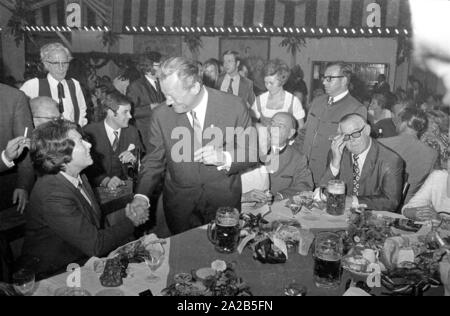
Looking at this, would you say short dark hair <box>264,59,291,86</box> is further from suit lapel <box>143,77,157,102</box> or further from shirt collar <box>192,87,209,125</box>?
shirt collar <box>192,87,209,125</box>

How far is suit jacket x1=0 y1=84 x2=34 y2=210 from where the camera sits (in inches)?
91.4

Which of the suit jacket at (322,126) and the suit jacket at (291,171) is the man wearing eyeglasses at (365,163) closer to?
the suit jacket at (291,171)

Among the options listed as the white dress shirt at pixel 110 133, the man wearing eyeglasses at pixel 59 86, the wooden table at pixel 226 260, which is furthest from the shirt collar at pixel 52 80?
the wooden table at pixel 226 260

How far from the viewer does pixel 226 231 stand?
1.45 m

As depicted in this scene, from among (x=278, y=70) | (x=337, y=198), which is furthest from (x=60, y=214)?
(x=278, y=70)

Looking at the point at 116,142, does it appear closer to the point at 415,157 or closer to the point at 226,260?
the point at 226,260

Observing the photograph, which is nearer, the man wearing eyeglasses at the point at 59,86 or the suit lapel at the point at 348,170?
the suit lapel at the point at 348,170

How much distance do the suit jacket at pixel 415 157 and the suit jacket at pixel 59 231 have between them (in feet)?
6.25

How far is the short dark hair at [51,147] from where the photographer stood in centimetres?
165

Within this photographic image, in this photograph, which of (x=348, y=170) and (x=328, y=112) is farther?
(x=328, y=112)

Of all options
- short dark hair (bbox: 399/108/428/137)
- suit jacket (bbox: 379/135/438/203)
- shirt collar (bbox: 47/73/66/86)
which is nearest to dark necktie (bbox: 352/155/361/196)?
suit jacket (bbox: 379/135/438/203)

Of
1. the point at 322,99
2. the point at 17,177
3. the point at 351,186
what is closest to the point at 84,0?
the point at 17,177

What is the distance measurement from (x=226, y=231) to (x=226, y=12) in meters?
3.49
